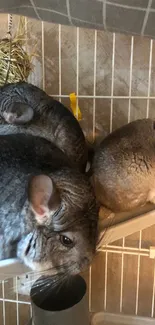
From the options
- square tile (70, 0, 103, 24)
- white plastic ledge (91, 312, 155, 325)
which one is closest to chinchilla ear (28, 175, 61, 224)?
square tile (70, 0, 103, 24)

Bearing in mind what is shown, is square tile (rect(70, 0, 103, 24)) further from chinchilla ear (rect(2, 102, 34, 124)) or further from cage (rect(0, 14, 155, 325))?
cage (rect(0, 14, 155, 325))

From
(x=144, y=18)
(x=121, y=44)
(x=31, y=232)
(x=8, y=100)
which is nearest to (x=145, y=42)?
(x=121, y=44)

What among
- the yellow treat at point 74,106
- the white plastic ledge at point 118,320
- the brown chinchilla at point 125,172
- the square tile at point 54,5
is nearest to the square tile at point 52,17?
the square tile at point 54,5

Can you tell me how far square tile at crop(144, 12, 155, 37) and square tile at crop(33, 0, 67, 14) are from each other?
0.42 feet

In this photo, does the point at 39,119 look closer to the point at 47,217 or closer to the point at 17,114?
the point at 17,114

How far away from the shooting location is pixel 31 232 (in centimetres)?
70

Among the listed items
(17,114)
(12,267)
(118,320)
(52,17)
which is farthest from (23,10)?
(118,320)

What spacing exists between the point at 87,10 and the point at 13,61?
47 centimetres

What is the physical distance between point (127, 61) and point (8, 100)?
0.39 m

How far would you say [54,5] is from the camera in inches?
27.4

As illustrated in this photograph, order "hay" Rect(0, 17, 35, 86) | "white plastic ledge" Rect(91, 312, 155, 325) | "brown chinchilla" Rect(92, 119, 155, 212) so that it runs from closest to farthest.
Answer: "brown chinchilla" Rect(92, 119, 155, 212)
"hay" Rect(0, 17, 35, 86)
"white plastic ledge" Rect(91, 312, 155, 325)

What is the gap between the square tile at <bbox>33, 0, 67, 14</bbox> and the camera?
0.69m

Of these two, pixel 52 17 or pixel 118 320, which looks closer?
pixel 52 17

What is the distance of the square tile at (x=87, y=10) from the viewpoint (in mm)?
670
